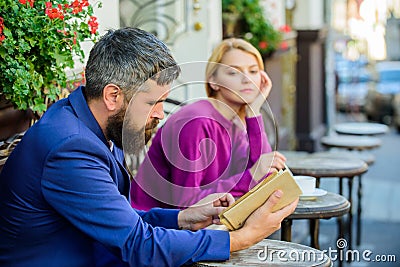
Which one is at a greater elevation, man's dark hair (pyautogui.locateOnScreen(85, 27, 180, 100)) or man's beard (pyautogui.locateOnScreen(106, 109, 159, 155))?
man's dark hair (pyautogui.locateOnScreen(85, 27, 180, 100))

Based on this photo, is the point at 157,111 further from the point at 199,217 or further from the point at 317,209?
the point at 317,209

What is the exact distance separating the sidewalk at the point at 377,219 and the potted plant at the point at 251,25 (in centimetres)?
183

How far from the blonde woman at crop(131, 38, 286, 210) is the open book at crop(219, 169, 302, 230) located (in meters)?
0.84

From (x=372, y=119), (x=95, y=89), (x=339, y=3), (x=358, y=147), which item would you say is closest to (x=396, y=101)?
(x=372, y=119)

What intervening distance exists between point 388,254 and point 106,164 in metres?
4.31

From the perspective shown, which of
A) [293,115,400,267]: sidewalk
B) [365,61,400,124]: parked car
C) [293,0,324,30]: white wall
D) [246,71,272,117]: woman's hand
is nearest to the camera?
[246,71,272,117]: woman's hand

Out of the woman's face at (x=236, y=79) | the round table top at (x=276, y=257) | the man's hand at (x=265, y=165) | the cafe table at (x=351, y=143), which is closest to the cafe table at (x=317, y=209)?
the man's hand at (x=265, y=165)

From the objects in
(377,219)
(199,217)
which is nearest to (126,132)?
(199,217)

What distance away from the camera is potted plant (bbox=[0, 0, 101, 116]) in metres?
2.93

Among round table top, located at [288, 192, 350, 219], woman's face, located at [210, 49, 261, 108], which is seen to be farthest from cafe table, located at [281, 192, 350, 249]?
woman's face, located at [210, 49, 261, 108]

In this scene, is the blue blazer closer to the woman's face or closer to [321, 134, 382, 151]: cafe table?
the woman's face

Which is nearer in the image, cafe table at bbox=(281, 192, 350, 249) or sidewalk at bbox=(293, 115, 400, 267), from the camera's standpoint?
cafe table at bbox=(281, 192, 350, 249)

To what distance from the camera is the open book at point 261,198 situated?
2398 mm

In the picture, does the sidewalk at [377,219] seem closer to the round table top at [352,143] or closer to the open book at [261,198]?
the round table top at [352,143]
